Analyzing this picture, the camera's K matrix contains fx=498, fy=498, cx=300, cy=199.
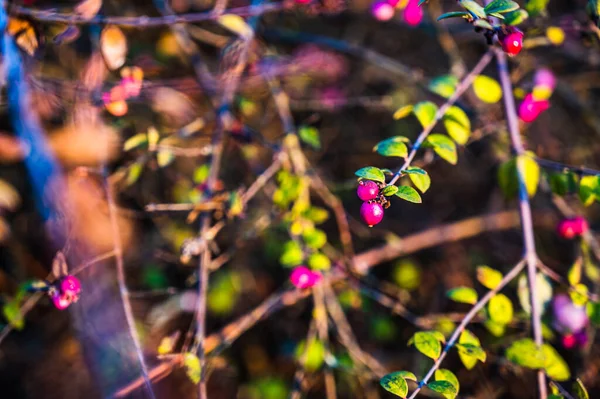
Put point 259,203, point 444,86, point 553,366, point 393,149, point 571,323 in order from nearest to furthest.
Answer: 1. point 393,149
2. point 553,366
3. point 444,86
4. point 571,323
5. point 259,203

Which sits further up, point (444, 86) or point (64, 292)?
point (444, 86)

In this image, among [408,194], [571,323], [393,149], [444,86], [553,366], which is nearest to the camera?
[408,194]

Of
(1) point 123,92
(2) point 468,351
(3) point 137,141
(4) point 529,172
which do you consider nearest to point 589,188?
(4) point 529,172

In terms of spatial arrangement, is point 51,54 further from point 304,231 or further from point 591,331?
point 591,331

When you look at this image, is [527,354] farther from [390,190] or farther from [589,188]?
[390,190]

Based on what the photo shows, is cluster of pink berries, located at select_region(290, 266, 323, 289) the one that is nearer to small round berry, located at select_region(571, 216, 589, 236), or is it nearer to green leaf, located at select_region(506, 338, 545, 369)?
green leaf, located at select_region(506, 338, 545, 369)

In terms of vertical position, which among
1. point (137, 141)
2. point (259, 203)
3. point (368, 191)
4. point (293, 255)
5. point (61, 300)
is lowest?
point (259, 203)

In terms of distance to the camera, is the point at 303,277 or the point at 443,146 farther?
the point at 303,277

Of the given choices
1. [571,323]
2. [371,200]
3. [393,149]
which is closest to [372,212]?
[371,200]

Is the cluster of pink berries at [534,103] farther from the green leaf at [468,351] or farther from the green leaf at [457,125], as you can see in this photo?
the green leaf at [468,351]
